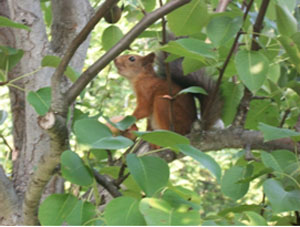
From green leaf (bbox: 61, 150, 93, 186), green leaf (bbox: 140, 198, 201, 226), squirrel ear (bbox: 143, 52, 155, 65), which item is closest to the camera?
green leaf (bbox: 140, 198, 201, 226)

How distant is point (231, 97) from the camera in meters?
1.24

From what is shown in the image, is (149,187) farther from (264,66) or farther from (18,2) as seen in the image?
(18,2)

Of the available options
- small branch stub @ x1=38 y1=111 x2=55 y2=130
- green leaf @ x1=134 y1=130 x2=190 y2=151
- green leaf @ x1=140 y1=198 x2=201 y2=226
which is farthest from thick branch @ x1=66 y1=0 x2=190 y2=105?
green leaf @ x1=140 y1=198 x2=201 y2=226

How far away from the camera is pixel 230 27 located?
889 mm

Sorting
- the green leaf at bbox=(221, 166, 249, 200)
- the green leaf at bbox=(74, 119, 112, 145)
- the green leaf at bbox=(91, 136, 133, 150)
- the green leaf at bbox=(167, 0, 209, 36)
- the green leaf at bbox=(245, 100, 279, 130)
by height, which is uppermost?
the green leaf at bbox=(167, 0, 209, 36)

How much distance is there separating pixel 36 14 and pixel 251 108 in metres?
0.67

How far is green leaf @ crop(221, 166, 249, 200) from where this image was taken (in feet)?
2.76

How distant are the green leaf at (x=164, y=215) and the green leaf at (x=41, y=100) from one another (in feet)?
0.95

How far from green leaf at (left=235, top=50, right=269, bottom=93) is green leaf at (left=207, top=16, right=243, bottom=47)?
54 mm

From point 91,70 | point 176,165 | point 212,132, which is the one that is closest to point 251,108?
point 212,132

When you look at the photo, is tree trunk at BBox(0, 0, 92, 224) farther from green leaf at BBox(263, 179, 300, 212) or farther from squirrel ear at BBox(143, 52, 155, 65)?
squirrel ear at BBox(143, 52, 155, 65)

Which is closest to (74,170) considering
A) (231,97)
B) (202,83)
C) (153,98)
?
(231,97)

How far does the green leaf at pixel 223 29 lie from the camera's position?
877 mm

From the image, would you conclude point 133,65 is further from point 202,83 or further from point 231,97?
point 231,97
